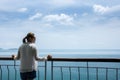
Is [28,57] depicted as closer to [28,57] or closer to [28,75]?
[28,57]

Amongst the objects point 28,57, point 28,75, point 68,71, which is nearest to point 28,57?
point 28,57

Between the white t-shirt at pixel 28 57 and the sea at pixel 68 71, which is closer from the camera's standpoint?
the white t-shirt at pixel 28 57

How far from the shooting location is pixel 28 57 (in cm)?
538

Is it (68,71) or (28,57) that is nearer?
(28,57)

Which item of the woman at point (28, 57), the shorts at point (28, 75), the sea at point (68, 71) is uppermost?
the woman at point (28, 57)

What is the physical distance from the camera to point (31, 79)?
549 cm

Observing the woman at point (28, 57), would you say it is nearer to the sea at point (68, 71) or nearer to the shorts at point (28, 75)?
the shorts at point (28, 75)

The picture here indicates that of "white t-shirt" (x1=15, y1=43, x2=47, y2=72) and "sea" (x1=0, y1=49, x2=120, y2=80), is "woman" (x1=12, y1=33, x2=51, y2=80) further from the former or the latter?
"sea" (x1=0, y1=49, x2=120, y2=80)

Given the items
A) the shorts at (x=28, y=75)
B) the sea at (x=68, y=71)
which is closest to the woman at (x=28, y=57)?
the shorts at (x=28, y=75)

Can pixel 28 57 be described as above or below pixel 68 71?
above

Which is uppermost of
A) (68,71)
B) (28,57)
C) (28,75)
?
(28,57)

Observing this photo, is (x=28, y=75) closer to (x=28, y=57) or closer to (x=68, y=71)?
(x=28, y=57)

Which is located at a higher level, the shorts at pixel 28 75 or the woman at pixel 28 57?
the woman at pixel 28 57

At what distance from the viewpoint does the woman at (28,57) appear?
209 inches
